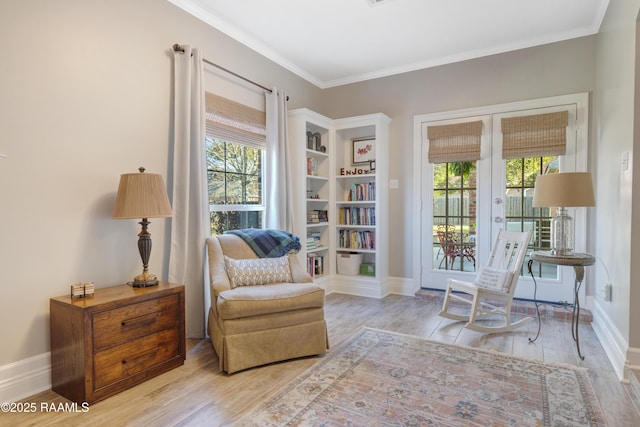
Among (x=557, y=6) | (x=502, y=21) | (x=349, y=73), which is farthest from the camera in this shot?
(x=349, y=73)

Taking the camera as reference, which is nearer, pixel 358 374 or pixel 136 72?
pixel 358 374

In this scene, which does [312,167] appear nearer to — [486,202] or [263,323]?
[486,202]

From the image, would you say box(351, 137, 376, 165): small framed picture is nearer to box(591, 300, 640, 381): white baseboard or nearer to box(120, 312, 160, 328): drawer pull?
box(591, 300, 640, 381): white baseboard

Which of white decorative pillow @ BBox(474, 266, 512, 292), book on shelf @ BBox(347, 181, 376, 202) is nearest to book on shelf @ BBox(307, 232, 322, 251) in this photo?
book on shelf @ BBox(347, 181, 376, 202)

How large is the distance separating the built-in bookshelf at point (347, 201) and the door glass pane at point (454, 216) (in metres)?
0.59

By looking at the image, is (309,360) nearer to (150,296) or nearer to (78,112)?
(150,296)

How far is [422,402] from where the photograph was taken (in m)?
1.99

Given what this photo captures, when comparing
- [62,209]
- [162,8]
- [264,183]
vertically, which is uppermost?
[162,8]

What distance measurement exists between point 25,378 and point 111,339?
53 centimetres

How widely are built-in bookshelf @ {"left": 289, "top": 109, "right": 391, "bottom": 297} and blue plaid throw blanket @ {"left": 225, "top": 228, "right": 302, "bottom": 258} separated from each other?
948 millimetres

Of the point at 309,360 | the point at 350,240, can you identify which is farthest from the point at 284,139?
the point at 309,360

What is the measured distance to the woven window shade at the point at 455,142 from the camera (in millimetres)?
3982

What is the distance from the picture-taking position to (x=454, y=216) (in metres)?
4.18

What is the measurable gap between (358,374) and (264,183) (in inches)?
85.3
